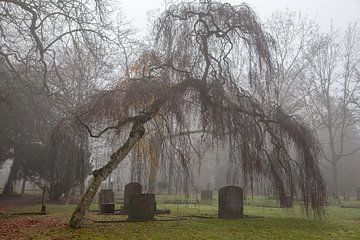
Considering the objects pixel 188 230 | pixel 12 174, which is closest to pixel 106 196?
pixel 188 230

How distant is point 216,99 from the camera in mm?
12859

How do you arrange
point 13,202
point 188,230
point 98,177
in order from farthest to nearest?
1. point 13,202
2. point 98,177
3. point 188,230

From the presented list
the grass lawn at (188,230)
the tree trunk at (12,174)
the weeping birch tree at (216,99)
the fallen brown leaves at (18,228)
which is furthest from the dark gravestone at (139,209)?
the tree trunk at (12,174)

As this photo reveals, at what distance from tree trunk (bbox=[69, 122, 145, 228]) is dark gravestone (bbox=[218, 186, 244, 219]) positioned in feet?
14.3

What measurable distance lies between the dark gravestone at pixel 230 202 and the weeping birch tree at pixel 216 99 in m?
1.96

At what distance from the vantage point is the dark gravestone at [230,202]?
49.0 feet

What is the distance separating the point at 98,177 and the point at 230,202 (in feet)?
18.2

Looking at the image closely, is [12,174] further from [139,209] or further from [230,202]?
[230,202]

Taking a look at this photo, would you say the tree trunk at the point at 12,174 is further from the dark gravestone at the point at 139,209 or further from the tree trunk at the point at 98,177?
the tree trunk at the point at 98,177

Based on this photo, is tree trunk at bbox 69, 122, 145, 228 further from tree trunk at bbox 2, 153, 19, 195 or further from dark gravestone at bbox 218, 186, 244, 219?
tree trunk at bbox 2, 153, 19, 195

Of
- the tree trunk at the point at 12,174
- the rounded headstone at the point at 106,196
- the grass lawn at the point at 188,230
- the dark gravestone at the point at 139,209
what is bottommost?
the grass lawn at the point at 188,230

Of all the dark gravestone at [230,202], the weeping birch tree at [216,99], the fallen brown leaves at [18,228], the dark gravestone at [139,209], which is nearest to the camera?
the fallen brown leaves at [18,228]

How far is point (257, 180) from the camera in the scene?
13.5m

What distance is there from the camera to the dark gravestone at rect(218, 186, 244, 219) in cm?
1493
